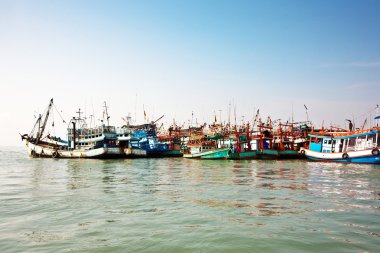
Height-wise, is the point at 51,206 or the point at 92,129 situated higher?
the point at 92,129

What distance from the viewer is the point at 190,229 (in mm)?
8227

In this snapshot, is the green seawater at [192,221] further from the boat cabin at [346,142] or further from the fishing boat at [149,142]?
the fishing boat at [149,142]

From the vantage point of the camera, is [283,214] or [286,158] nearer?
[283,214]

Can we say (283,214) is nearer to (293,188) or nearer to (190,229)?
(190,229)

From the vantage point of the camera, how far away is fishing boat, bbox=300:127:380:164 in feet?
116

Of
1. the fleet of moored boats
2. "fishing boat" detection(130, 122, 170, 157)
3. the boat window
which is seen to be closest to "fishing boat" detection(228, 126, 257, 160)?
the fleet of moored boats

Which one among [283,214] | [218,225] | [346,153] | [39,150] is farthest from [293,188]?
[39,150]

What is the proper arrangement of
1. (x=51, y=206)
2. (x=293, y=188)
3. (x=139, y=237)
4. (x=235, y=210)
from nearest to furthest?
(x=139, y=237), (x=235, y=210), (x=51, y=206), (x=293, y=188)

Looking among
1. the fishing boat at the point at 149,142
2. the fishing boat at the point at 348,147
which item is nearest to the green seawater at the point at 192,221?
the fishing boat at the point at 348,147

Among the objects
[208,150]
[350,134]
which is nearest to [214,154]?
[208,150]

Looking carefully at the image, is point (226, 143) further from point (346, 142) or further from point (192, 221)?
point (192, 221)

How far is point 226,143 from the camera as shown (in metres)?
56.9

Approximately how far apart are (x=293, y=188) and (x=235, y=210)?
6999 millimetres

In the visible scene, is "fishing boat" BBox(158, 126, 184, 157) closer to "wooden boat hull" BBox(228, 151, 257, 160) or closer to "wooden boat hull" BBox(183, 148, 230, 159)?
"wooden boat hull" BBox(183, 148, 230, 159)
